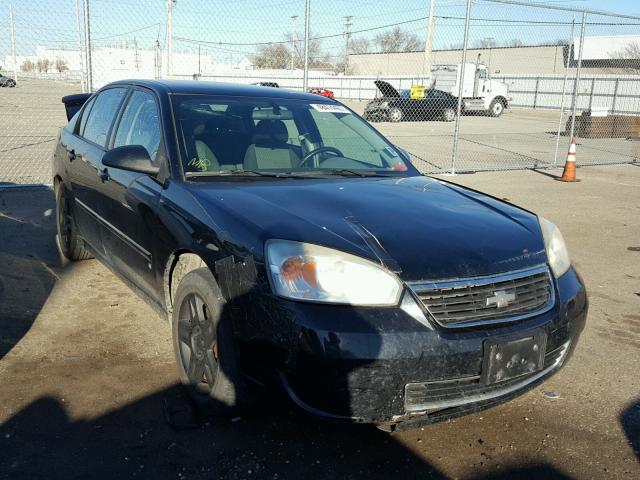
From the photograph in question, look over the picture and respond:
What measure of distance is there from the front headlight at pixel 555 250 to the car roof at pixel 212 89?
78.8 inches

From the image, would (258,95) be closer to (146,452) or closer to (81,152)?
(81,152)

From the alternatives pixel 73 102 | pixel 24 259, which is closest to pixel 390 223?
pixel 24 259

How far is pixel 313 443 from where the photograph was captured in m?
2.84

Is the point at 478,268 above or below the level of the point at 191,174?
below

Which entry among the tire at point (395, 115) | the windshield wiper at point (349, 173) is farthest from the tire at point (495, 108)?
the windshield wiper at point (349, 173)

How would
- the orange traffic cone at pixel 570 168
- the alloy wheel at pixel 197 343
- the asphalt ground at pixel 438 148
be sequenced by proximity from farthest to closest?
the orange traffic cone at pixel 570 168 → the asphalt ground at pixel 438 148 → the alloy wheel at pixel 197 343

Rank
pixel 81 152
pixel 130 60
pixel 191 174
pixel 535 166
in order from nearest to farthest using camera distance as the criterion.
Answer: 1. pixel 191 174
2. pixel 81 152
3. pixel 535 166
4. pixel 130 60

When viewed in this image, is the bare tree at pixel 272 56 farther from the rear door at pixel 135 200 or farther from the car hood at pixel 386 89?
the car hood at pixel 386 89

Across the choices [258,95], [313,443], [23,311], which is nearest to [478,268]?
[313,443]

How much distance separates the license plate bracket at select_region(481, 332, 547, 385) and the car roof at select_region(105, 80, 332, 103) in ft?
8.06

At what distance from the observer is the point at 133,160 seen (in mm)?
3414

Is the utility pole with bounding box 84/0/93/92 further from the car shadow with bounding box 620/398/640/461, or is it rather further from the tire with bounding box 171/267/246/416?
the car shadow with bounding box 620/398/640/461

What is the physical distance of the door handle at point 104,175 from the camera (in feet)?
13.3

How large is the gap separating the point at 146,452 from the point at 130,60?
15.2 m
